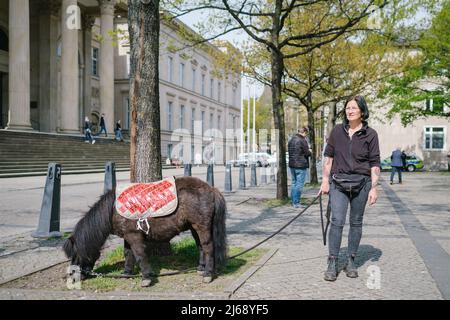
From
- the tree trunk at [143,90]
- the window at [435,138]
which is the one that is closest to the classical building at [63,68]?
the tree trunk at [143,90]

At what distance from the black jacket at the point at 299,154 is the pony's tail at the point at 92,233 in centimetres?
800

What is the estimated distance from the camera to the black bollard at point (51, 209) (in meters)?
7.59

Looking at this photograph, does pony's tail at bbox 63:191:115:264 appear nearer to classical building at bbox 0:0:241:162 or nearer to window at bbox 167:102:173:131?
classical building at bbox 0:0:241:162

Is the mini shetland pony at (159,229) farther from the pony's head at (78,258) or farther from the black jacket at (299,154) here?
the black jacket at (299,154)

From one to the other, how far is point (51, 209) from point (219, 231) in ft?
12.7

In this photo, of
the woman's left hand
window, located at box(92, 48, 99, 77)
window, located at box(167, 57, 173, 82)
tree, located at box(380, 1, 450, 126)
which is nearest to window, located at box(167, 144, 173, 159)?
window, located at box(167, 57, 173, 82)

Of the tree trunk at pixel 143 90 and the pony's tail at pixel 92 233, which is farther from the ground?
the tree trunk at pixel 143 90

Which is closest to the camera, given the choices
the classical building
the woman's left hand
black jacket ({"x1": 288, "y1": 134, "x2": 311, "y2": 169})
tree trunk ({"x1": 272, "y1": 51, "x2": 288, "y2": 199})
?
the woman's left hand

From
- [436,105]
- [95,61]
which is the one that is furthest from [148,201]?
[95,61]

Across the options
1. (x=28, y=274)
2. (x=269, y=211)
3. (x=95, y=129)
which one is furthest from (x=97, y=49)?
(x=28, y=274)

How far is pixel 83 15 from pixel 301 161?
36279 millimetres

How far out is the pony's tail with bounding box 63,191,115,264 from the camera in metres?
4.80

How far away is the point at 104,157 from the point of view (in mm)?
33781

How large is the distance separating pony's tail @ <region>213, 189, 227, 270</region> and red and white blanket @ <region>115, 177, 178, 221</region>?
0.43m
